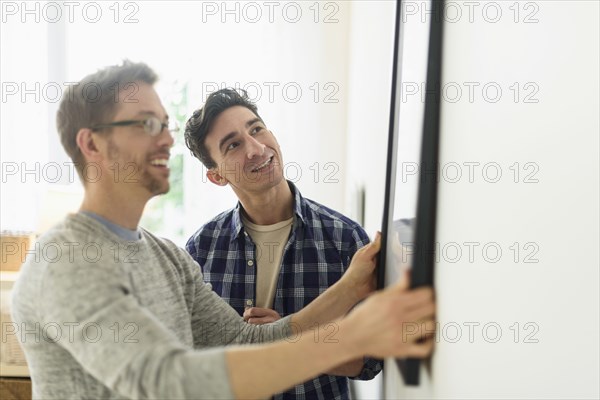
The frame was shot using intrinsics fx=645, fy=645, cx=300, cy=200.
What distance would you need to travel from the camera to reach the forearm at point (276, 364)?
2.65 ft

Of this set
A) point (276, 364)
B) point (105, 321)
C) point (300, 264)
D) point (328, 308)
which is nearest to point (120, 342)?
point (105, 321)

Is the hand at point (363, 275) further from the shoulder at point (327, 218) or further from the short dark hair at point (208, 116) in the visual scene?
the short dark hair at point (208, 116)

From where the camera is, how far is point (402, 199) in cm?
100

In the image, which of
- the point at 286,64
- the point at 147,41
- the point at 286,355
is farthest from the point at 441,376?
the point at 147,41

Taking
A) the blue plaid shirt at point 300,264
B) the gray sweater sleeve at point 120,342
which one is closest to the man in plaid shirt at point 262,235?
the blue plaid shirt at point 300,264

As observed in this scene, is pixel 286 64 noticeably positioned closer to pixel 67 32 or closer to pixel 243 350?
pixel 67 32

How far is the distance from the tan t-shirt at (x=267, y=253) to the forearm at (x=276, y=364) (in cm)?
86

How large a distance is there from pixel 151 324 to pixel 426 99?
0.46m

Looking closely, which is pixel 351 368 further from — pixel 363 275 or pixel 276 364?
pixel 276 364

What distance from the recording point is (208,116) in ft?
5.72

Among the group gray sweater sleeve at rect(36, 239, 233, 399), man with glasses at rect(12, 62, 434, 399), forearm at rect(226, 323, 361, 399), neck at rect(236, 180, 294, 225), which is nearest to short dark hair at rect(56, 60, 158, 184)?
man with glasses at rect(12, 62, 434, 399)

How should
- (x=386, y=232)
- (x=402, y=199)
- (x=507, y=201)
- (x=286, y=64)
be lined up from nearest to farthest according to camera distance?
1. (x=507, y=201)
2. (x=402, y=199)
3. (x=386, y=232)
4. (x=286, y=64)

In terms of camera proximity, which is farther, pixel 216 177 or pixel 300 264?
pixel 216 177

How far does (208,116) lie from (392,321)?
1.12m
